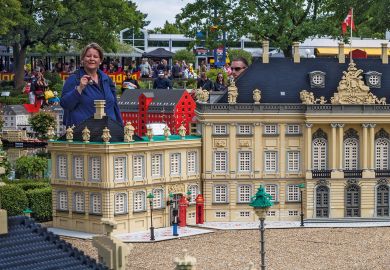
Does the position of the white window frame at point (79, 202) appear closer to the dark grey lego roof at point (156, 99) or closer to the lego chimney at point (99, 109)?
the lego chimney at point (99, 109)

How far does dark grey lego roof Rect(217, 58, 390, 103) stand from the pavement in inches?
307

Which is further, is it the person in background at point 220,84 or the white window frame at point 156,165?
the person in background at point 220,84

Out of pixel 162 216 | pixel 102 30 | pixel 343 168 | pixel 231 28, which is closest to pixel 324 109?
pixel 343 168

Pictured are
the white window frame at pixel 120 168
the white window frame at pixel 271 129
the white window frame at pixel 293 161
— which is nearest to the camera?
the white window frame at pixel 120 168

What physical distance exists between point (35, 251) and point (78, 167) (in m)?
38.4

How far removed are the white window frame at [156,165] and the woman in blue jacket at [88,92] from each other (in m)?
3.13

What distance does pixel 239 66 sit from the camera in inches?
3440

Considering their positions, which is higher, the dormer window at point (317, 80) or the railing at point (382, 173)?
the dormer window at point (317, 80)

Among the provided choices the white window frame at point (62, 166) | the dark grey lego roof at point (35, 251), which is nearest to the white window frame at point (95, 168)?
the white window frame at point (62, 166)

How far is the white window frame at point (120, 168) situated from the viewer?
68125mm

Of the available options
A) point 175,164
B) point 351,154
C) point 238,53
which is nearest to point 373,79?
point 351,154

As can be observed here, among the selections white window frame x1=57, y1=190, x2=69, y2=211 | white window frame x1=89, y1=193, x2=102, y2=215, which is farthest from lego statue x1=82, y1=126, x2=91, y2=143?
white window frame x1=57, y1=190, x2=69, y2=211

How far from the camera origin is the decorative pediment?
73750mm

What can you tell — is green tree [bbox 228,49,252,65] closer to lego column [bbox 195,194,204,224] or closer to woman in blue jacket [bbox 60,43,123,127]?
woman in blue jacket [bbox 60,43,123,127]
